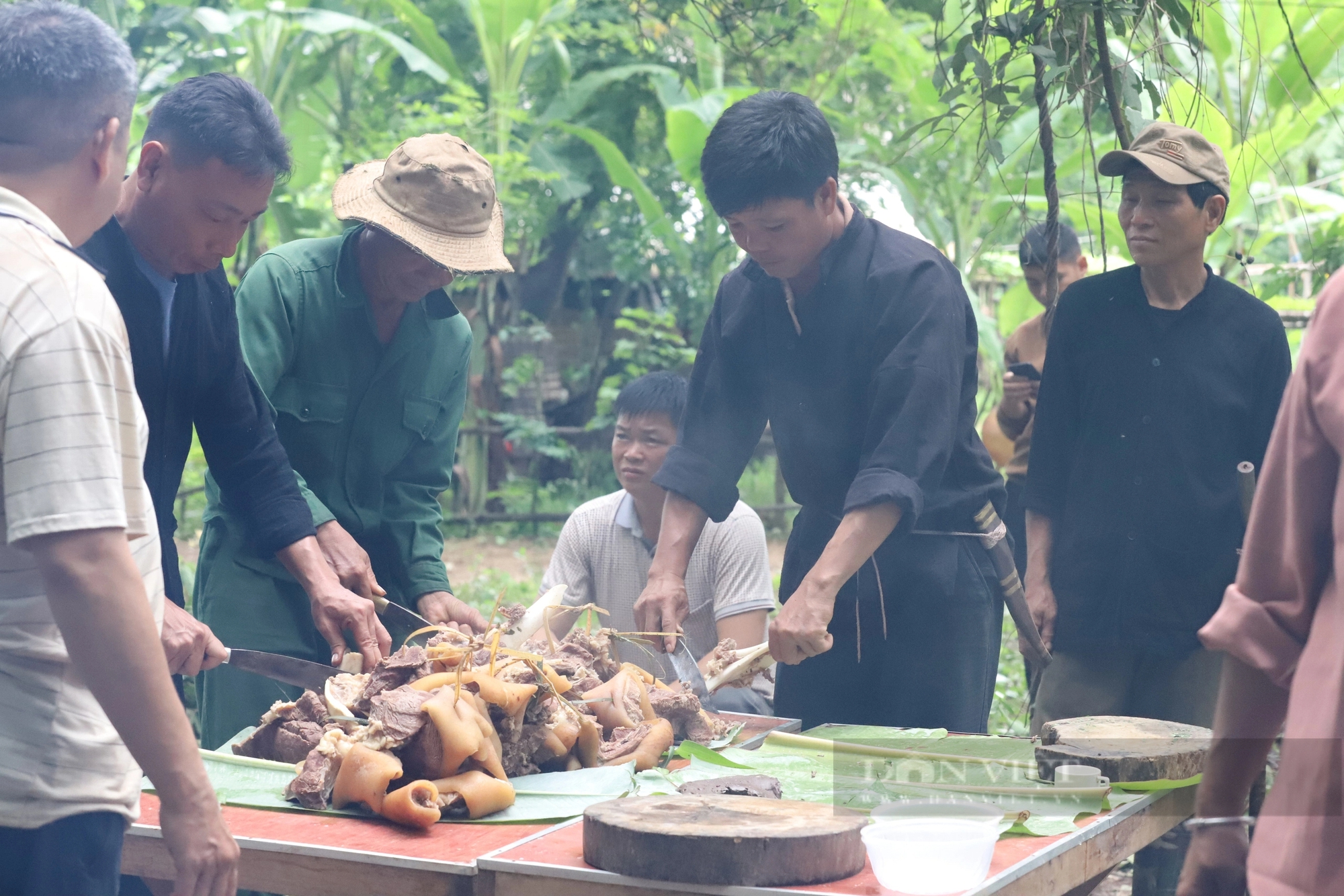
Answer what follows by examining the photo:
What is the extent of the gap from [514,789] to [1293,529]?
150 centimetres

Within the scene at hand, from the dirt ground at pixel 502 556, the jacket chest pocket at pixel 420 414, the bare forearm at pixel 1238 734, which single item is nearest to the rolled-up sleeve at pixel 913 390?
the jacket chest pocket at pixel 420 414

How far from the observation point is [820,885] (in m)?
1.87

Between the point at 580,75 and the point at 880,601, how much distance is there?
8.50 metres

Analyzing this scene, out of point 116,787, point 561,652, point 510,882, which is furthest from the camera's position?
point 561,652

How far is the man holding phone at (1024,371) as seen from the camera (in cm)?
454

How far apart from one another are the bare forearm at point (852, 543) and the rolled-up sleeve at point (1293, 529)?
134 centimetres

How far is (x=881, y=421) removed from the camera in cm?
295

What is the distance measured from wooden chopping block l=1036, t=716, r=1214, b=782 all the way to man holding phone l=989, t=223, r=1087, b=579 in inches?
74.8

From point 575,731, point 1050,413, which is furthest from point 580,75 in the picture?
point 575,731

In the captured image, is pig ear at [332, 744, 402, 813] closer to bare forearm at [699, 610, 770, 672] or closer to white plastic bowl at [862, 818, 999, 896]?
white plastic bowl at [862, 818, 999, 896]

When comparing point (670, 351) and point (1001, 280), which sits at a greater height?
point (1001, 280)

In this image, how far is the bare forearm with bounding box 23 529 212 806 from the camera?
1.56m

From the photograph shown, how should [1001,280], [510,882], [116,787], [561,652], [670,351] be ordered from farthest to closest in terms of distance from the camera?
[1001,280], [670,351], [561,652], [510,882], [116,787]

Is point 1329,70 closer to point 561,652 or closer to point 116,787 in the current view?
point 561,652
